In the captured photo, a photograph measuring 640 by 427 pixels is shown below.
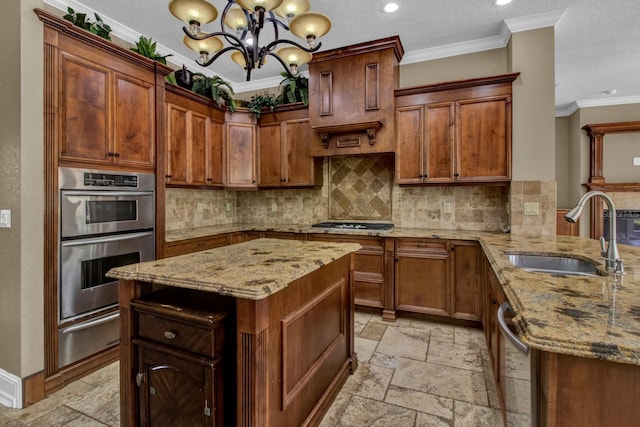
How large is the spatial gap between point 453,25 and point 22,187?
3.85m

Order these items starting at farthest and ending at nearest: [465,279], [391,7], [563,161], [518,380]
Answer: [563,161] → [465,279] → [391,7] → [518,380]

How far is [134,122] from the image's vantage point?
2705 mm

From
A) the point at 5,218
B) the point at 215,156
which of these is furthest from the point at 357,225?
the point at 5,218

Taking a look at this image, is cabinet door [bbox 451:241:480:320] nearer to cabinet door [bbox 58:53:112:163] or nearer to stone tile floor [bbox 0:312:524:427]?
stone tile floor [bbox 0:312:524:427]

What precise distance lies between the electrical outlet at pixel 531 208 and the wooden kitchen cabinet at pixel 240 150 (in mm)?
3187

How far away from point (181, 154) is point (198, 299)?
2.51m

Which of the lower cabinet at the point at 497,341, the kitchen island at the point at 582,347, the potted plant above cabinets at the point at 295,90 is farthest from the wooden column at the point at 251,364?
the potted plant above cabinets at the point at 295,90

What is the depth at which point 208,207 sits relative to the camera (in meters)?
4.45

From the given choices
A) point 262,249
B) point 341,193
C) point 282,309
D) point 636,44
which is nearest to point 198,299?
point 282,309

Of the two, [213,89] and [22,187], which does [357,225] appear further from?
[22,187]

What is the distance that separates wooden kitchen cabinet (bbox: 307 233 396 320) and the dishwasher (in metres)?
1.85

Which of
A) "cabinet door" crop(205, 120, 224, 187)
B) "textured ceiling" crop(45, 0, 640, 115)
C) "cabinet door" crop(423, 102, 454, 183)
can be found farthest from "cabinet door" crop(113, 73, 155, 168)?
"cabinet door" crop(423, 102, 454, 183)

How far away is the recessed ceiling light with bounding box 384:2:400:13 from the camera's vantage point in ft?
9.30

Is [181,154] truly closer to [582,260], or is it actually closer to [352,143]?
[352,143]
